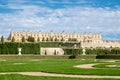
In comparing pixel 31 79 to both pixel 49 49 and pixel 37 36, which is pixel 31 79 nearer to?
pixel 49 49

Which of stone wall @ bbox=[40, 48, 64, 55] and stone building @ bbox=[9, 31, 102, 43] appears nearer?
stone wall @ bbox=[40, 48, 64, 55]

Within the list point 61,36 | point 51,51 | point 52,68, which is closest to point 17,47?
point 51,51

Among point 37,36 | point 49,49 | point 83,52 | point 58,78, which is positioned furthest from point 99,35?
point 58,78

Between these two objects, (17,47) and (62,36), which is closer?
(17,47)

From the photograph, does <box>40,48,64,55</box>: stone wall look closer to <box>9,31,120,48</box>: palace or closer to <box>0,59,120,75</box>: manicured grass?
<box>0,59,120,75</box>: manicured grass

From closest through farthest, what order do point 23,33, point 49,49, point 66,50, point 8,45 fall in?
point 8,45
point 66,50
point 49,49
point 23,33

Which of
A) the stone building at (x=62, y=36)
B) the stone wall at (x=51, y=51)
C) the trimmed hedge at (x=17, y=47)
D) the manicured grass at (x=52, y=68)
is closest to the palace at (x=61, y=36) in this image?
the stone building at (x=62, y=36)

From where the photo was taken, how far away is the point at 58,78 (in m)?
15.5

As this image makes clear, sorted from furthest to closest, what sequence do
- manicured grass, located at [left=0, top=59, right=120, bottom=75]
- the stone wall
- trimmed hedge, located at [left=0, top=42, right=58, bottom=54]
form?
the stone wall < trimmed hedge, located at [left=0, top=42, right=58, bottom=54] < manicured grass, located at [left=0, top=59, right=120, bottom=75]

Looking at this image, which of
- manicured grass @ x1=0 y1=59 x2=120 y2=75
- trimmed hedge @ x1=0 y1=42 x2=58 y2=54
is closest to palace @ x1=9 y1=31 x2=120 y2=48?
trimmed hedge @ x1=0 y1=42 x2=58 y2=54

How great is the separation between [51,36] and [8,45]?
8268 centimetres

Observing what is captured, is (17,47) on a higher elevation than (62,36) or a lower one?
lower

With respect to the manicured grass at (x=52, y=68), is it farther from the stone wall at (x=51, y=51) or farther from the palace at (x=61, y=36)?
the palace at (x=61, y=36)

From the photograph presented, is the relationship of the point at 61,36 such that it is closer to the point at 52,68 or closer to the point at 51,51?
the point at 51,51
